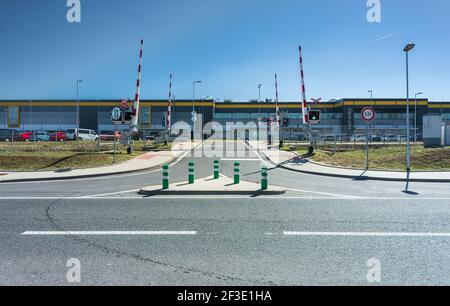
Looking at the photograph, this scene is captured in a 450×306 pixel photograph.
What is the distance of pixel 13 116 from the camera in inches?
2537

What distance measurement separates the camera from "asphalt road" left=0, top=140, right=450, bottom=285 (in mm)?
3973

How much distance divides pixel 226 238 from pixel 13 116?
7394 cm

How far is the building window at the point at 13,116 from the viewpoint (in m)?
64.0

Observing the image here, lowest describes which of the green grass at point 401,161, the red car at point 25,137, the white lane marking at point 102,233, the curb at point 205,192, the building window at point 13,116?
the white lane marking at point 102,233

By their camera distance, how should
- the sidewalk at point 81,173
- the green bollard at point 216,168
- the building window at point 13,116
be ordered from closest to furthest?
the green bollard at point 216,168 < the sidewalk at point 81,173 < the building window at point 13,116

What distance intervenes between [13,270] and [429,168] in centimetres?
1741

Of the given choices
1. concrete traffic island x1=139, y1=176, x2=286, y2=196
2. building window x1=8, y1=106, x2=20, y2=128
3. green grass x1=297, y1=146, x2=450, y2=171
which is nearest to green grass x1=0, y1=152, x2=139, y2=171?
concrete traffic island x1=139, y1=176, x2=286, y2=196

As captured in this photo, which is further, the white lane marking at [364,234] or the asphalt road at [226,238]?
the white lane marking at [364,234]

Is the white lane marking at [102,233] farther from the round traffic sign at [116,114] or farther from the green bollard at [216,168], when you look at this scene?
the round traffic sign at [116,114]

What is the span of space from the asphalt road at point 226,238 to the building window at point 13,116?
216ft

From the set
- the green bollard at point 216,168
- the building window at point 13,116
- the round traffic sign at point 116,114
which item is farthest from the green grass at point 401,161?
the building window at point 13,116
